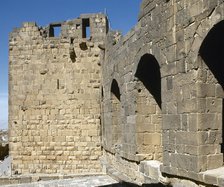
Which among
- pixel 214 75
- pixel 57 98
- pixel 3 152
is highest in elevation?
pixel 57 98

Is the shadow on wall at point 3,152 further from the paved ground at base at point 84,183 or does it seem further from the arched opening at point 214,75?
the arched opening at point 214,75

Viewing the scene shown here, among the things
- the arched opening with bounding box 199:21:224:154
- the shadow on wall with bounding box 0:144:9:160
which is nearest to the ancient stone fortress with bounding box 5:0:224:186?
the arched opening with bounding box 199:21:224:154

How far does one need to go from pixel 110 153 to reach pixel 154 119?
312cm

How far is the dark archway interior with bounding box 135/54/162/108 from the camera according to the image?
8.33m

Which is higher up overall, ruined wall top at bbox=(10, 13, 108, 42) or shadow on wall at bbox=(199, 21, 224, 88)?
ruined wall top at bbox=(10, 13, 108, 42)

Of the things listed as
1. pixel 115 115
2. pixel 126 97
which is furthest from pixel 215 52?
pixel 115 115

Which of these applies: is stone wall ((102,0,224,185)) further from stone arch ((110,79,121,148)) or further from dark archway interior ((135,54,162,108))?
stone arch ((110,79,121,148))

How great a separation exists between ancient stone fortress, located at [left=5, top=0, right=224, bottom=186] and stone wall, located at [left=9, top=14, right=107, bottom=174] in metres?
0.03

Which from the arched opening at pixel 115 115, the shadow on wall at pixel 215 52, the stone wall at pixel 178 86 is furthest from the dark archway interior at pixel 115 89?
the shadow on wall at pixel 215 52

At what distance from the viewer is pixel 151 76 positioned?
8.59 meters

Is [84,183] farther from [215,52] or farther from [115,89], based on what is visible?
[215,52]

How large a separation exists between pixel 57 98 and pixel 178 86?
7.05m

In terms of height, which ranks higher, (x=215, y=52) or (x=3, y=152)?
(x=215, y=52)

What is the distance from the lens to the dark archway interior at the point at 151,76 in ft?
27.3
